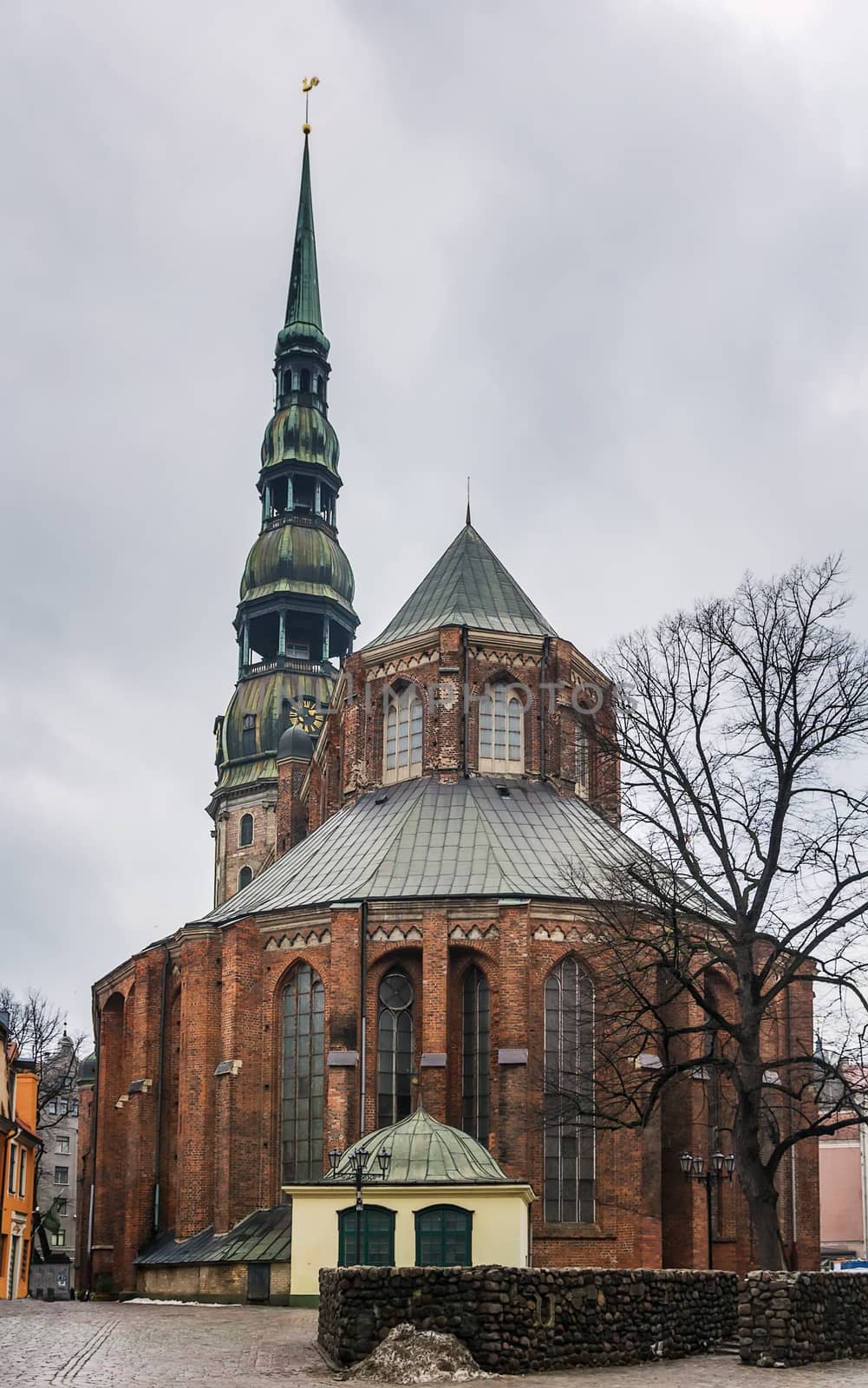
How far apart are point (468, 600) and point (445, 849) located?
31.2 ft

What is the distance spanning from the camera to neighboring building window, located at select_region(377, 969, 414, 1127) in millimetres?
39656

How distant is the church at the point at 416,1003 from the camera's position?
38250 millimetres

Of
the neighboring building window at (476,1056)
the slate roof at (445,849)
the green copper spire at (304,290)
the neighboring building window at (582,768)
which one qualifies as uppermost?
the green copper spire at (304,290)

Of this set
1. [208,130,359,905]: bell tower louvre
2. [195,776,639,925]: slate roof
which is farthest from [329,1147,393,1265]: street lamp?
[208,130,359,905]: bell tower louvre

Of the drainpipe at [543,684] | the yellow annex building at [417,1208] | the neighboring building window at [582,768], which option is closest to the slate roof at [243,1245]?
the yellow annex building at [417,1208]

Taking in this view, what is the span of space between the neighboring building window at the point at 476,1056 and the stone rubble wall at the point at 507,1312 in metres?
17.1

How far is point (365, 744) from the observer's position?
4866 cm

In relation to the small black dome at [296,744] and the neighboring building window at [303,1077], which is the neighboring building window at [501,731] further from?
the small black dome at [296,744]

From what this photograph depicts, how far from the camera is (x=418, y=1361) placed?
19375mm

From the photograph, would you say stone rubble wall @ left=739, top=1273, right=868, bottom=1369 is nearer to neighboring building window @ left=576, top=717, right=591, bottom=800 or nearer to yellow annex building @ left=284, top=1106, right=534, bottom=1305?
yellow annex building @ left=284, top=1106, right=534, bottom=1305

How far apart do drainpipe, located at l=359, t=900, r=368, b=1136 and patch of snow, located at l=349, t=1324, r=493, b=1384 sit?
62.4 ft

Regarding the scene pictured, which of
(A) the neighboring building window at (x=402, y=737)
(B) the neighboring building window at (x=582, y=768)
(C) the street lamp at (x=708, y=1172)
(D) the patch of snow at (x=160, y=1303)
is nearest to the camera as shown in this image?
(D) the patch of snow at (x=160, y=1303)

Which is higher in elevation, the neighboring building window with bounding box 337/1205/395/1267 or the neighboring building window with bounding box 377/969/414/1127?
the neighboring building window with bounding box 377/969/414/1127

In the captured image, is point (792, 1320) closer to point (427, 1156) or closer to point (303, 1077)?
point (427, 1156)
